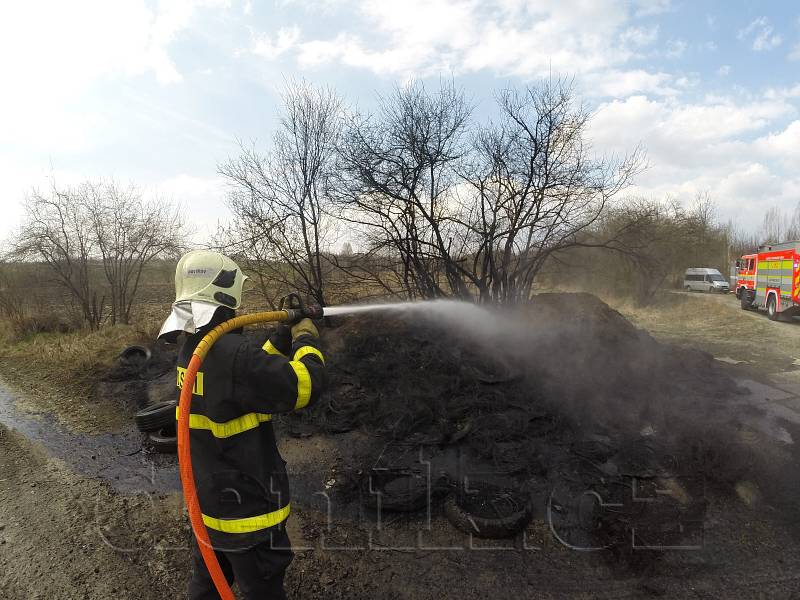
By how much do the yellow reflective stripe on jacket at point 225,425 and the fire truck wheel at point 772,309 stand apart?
19940 millimetres

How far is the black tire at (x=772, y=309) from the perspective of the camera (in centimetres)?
1591

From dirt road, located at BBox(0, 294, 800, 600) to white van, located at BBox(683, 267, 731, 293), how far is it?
27.9 meters

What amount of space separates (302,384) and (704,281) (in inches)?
1299

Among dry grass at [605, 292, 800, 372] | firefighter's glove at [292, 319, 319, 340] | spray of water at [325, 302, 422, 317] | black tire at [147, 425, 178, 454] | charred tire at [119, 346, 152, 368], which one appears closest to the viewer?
firefighter's glove at [292, 319, 319, 340]

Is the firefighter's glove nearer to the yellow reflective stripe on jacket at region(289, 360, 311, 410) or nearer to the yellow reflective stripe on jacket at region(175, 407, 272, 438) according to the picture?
the yellow reflective stripe on jacket at region(289, 360, 311, 410)

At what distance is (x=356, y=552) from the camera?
333 centimetres

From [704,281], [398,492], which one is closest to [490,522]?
[398,492]

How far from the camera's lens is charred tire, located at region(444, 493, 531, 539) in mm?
3424

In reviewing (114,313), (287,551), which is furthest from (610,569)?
(114,313)

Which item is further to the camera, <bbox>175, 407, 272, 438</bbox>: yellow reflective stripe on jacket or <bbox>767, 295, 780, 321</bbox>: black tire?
<bbox>767, 295, 780, 321</bbox>: black tire

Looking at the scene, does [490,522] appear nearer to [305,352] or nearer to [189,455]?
[305,352]

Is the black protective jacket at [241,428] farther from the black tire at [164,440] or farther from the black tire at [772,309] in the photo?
the black tire at [772,309]

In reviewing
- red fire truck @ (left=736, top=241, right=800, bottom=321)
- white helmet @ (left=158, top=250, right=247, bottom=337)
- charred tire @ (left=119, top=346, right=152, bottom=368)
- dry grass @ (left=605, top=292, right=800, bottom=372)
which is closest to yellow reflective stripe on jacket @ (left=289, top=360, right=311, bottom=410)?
white helmet @ (left=158, top=250, right=247, bottom=337)

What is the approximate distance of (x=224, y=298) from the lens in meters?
2.12
